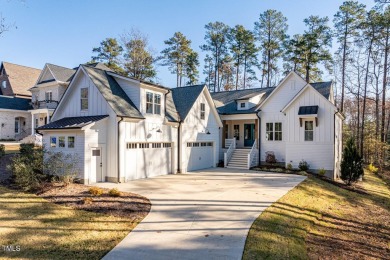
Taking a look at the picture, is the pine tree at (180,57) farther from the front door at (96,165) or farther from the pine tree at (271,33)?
the front door at (96,165)

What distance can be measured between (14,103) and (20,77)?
7.07 metres

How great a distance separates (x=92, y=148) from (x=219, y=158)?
40.7ft

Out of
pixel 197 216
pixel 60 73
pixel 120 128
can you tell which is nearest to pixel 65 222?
pixel 197 216

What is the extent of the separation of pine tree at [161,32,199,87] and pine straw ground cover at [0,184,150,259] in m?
28.4

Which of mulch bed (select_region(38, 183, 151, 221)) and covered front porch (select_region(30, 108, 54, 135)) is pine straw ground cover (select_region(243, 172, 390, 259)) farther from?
covered front porch (select_region(30, 108, 54, 135))

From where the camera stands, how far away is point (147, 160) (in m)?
16.0

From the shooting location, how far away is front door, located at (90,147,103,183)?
43.9 ft

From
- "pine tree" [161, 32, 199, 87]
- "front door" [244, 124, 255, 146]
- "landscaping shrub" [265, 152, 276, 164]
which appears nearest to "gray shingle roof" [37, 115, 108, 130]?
"landscaping shrub" [265, 152, 276, 164]

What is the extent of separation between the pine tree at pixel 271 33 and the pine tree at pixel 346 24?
673 cm

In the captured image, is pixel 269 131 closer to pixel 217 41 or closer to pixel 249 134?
pixel 249 134

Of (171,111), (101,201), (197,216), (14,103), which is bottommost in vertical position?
(197,216)

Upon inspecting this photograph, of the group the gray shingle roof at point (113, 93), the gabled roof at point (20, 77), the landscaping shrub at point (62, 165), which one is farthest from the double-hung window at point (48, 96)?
the landscaping shrub at point (62, 165)

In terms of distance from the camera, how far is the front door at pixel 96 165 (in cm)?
1337

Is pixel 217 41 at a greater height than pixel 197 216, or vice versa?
pixel 217 41
